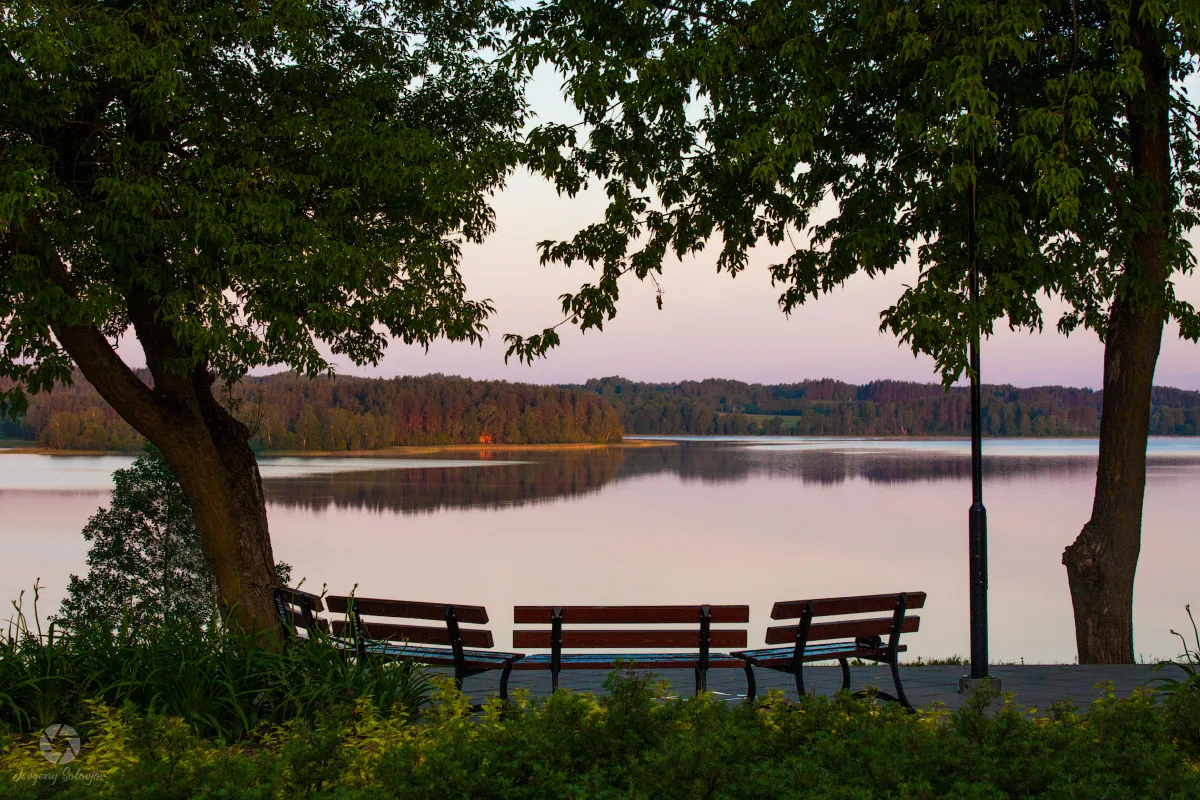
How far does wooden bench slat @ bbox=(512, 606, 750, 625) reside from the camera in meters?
7.35

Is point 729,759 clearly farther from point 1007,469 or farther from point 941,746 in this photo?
point 1007,469

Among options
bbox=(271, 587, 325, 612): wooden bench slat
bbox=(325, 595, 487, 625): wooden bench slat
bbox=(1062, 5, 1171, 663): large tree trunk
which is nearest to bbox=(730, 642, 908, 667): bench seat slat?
bbox=(325, 595, 487, 625): wooden bench slat

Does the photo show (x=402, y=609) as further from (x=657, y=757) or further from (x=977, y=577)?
(x=977, y=577)

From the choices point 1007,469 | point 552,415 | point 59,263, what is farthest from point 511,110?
point 1007,469

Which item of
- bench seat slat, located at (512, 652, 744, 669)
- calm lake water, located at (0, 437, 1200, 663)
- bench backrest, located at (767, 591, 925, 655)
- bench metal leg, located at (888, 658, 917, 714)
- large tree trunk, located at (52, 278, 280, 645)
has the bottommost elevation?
calm lake water, located at (0, 437, 1200, 663)

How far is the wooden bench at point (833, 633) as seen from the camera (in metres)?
7.51

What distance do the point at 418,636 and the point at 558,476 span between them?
5275 centimetres

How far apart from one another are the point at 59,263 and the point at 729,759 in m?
7.82

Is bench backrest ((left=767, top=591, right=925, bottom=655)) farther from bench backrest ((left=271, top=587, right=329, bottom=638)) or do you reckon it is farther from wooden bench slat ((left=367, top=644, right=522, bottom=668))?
bench backrest ((left=271, top=587, right=329, bottom=638))

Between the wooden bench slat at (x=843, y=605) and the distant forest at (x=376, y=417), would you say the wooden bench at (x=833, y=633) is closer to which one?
the wooden bench slat at (x=843, y=605)

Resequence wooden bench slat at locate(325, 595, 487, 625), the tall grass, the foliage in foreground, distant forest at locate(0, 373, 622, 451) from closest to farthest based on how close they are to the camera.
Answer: the foliage in foreground → the tall grass → wooden bench slat at locate(325, 595, 487, 625) → distant forest at locate(0, 373, 622, 451)

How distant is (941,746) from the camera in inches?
195

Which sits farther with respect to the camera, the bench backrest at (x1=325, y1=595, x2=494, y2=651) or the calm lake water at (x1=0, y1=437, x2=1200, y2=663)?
the calm lake water at (x1=0, y1=437, x2=1200, y2=663)

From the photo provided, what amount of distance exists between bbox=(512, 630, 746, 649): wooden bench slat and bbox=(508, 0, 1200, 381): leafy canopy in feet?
9.63
